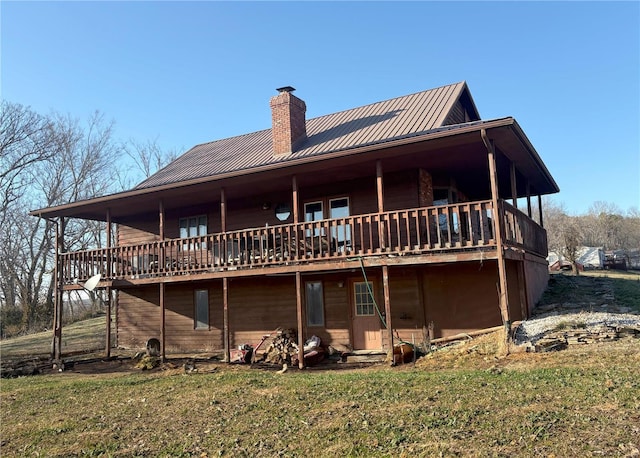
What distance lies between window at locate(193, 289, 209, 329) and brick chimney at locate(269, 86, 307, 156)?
5.36 metres

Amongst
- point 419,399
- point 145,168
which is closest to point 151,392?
point 419,399

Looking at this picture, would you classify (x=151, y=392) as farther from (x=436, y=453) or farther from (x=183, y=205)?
(x=183, y=205)

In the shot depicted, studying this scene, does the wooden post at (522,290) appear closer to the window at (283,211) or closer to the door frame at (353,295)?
the door frame at (353,295)

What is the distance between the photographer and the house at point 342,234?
437 inches

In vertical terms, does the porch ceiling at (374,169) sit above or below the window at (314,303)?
above

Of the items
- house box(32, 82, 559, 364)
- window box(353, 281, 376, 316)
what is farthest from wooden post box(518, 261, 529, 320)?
window box(353, 281, 376, 316)

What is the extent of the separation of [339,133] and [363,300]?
5504 mm

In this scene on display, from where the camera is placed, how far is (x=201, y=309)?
16797mm

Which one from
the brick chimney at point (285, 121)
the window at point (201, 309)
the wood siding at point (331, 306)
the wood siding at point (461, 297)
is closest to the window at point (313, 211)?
the wood siding at point (331, 306)

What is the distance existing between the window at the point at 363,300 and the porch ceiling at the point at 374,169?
310cm

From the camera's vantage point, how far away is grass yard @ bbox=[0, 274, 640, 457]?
540 centimetres

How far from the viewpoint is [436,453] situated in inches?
202

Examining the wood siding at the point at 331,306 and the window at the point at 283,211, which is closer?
the wood siding at the point at 331,306

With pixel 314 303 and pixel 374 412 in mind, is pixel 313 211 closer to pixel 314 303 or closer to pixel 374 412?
pixel 314 303
